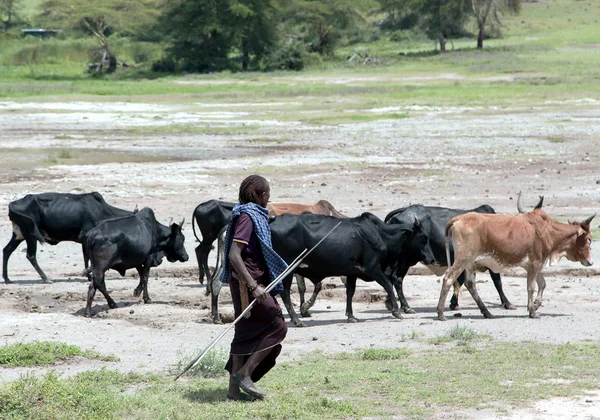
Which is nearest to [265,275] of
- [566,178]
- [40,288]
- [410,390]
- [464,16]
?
[410,390]

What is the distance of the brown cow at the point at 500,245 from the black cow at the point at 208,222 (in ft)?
11.3

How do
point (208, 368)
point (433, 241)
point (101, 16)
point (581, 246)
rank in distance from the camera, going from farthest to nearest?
point (101, 16) → point (433, 241) → point (581, 246) → point (208, 368)

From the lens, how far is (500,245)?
11984 mm

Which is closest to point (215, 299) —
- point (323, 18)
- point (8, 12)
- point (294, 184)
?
point (294, 184)

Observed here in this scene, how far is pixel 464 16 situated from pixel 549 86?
2913 centimetres

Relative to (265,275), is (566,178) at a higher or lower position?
lower

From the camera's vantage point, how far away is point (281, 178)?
942 inches

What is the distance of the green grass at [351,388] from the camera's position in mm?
7562

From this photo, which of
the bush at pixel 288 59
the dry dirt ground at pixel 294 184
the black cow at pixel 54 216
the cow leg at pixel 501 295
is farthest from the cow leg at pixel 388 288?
the bush at pixel 288 59

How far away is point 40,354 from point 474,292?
198 inches

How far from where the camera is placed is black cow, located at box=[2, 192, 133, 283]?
48.7 ft

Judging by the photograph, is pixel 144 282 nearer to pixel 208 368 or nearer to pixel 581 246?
pixel 208 368

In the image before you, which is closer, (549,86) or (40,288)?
(40,288)

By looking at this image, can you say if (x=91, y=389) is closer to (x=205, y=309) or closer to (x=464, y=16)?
(x=205, y=309)
